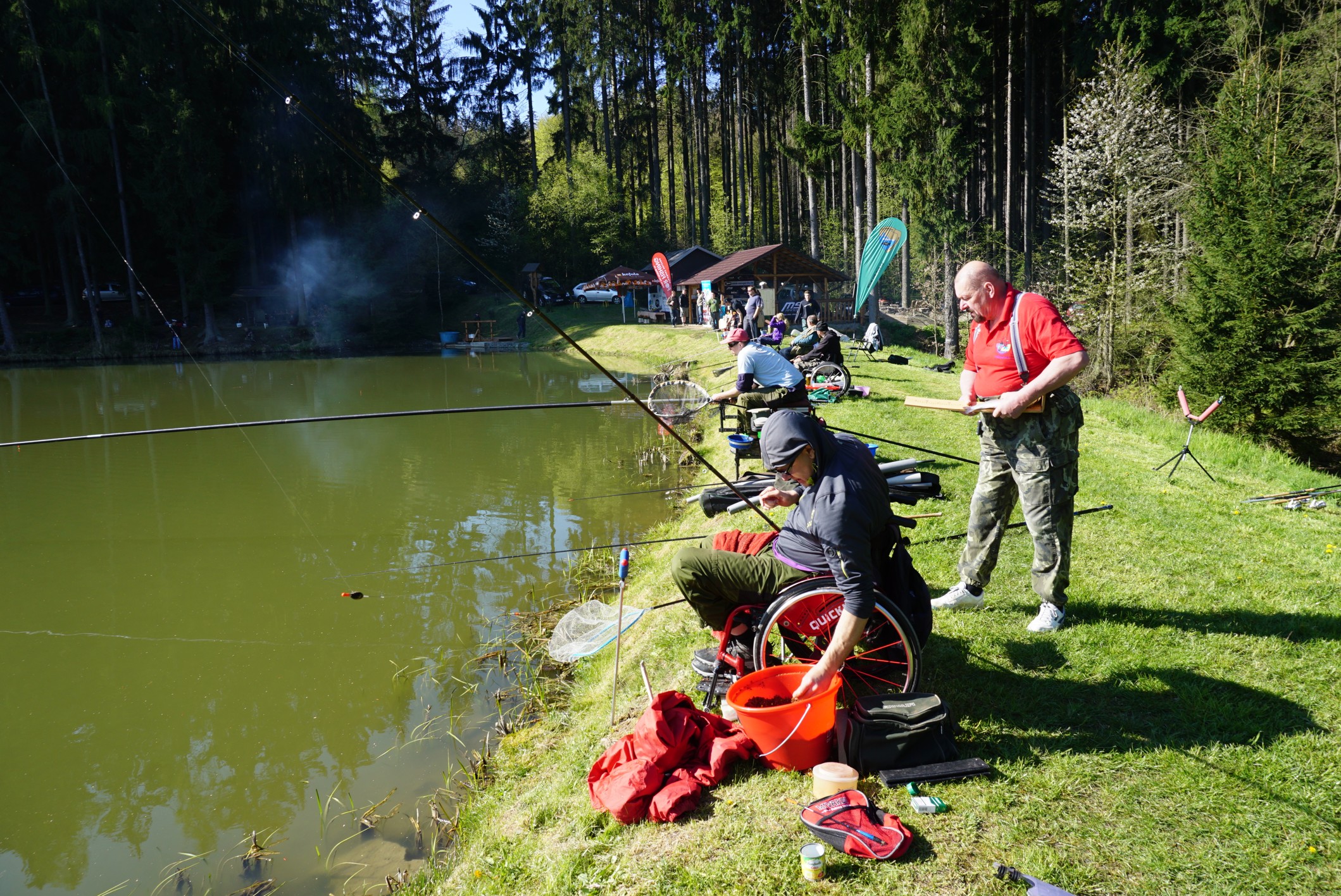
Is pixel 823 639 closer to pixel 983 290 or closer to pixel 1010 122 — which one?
pixel 983 290

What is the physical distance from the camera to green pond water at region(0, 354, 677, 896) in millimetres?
3902

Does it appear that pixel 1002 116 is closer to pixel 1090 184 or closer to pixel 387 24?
pixel 1090 184

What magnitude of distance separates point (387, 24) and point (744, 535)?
45680 millimetres

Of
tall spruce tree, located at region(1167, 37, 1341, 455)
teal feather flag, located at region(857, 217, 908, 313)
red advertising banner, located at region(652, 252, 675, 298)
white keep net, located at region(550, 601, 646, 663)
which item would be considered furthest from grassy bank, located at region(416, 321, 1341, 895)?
red advertising banner, located at region(652, 252, 675, 298)

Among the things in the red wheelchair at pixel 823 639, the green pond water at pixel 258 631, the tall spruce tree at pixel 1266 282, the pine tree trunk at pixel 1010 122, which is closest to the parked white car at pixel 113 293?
the green pond water at pixel 258 631

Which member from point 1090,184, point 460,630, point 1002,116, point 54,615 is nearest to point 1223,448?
point 460,630

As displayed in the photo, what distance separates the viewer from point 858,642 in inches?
112

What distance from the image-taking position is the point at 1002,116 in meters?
31.2

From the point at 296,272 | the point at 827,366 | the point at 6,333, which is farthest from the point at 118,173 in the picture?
the point at 827,366

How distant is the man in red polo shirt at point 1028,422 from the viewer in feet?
11.6

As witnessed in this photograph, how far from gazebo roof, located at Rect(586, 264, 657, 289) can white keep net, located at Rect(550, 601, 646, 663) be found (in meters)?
30.8

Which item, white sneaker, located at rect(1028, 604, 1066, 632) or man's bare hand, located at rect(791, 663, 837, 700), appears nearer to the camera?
man's bare hand, located at rect(791, 663, 837, 700)

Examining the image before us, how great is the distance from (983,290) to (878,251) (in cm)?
1184

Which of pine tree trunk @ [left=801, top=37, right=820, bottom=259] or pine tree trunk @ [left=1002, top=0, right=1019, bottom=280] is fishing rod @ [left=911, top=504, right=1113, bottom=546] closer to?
pine tree trunk @ [left=1002, top=0, right=1019, bottom=280]
